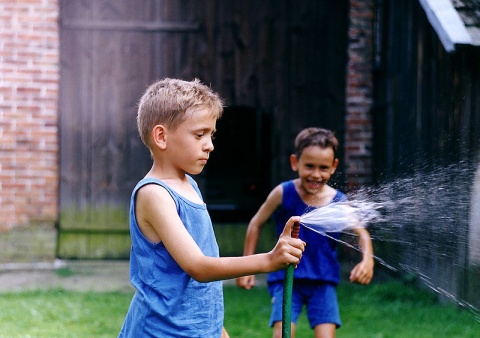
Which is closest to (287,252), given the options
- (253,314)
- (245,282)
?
(245,282)

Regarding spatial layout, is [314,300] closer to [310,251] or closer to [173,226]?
[310,251]

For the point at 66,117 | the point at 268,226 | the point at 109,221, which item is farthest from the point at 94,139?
the point at 268,226

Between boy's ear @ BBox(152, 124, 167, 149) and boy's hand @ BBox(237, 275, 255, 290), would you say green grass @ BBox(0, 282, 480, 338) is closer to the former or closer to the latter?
boy's hand @ BBox(237, 275, 255, 290)

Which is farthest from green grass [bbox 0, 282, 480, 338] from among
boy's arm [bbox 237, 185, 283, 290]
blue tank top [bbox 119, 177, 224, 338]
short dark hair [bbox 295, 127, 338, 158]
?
blue tank top [bbox 119, 177, 224, 338]

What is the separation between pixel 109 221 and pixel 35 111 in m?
1.34

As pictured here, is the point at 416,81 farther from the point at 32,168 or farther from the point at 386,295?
the point at 32,168

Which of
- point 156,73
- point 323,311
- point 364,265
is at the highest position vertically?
point 156,73

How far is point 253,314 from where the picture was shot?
5449 mm

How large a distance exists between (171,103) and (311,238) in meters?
1.95

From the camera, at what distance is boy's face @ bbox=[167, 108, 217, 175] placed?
8.14 feet

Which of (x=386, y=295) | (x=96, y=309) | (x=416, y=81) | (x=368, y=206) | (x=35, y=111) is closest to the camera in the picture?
(x=368, y=206)

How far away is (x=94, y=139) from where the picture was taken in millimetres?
7551

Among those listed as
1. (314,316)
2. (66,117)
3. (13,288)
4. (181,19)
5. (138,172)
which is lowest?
(13,288)

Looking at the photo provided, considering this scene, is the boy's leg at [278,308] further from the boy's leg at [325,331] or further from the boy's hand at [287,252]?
the boy's hand at [287,252]
